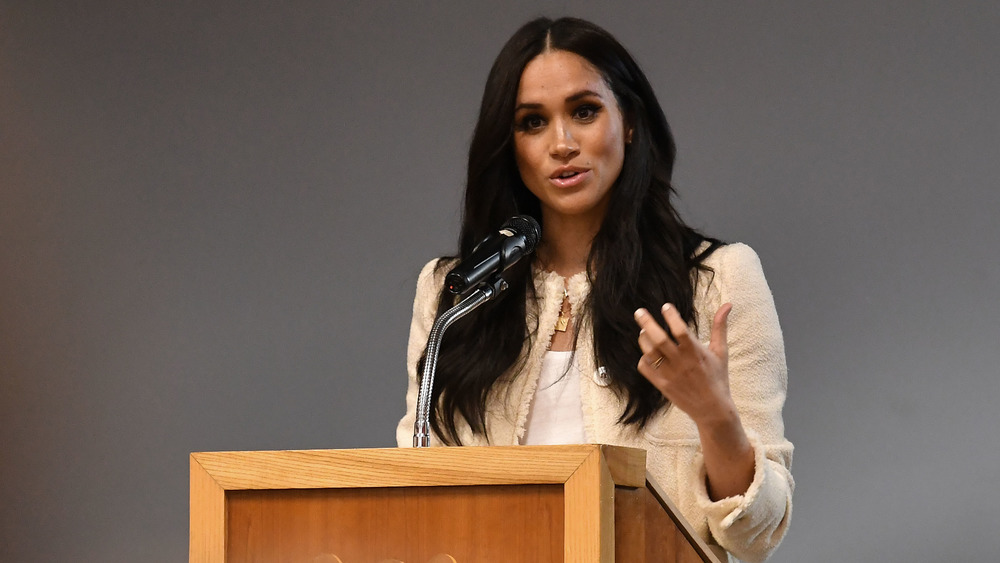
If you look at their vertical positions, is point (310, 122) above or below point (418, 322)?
above

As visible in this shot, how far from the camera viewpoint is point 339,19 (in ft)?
11.2

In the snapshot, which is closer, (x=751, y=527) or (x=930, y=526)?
(x=751, y=527)

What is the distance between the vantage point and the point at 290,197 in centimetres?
337

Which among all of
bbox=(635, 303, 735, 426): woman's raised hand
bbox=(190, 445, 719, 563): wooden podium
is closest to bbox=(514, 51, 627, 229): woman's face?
bbox=(635, 303, 735, 426): woman's raised hand

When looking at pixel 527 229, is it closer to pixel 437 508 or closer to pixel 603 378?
pixel 603 378

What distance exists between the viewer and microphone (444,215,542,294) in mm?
1606

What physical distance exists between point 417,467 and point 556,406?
84 centimetres

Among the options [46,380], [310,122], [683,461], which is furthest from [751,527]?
[46,380]

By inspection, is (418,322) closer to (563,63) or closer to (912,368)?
(563,63)

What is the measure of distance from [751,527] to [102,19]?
2.58 meters

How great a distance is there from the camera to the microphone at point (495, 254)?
1606 mm

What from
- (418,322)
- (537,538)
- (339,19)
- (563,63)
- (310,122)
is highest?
(339,19)

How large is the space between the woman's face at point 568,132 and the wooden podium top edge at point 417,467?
0.93m

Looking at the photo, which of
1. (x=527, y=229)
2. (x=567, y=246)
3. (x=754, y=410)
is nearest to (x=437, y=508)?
(x=527, y=229)
